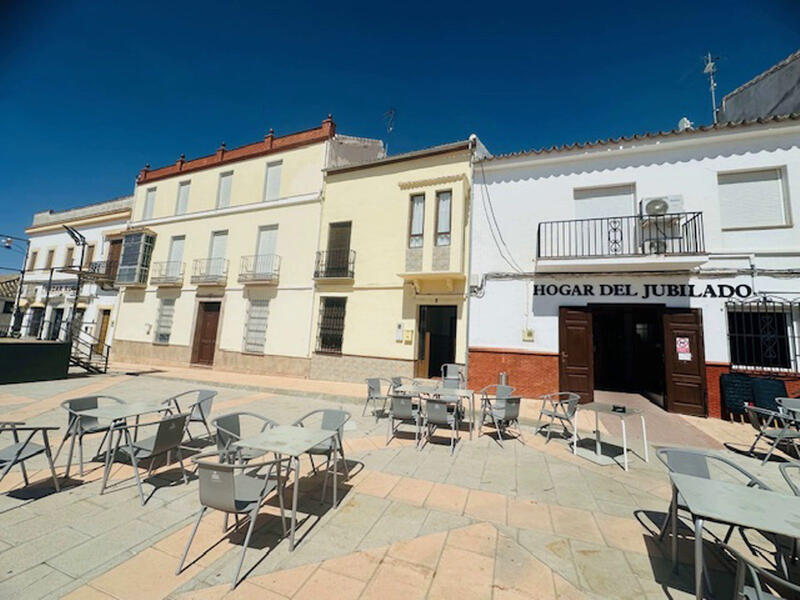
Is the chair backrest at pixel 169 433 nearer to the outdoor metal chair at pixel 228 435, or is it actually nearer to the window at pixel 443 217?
the outdoor metal chair at pixel 228 435

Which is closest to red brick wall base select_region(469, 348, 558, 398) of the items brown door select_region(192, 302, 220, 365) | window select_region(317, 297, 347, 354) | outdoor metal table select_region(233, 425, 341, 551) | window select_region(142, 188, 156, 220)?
window select_region(317, 297, 347, 354)

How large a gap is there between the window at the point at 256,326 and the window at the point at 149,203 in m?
8.21

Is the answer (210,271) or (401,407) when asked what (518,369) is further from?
(210,271)

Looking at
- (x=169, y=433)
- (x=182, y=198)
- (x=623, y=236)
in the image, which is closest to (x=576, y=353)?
(x=623, y=236)

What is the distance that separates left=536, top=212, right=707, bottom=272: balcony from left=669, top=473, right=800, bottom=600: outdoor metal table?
20.8 ft

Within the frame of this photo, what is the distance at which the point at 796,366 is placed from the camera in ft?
22.2

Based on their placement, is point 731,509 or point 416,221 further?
point 416,221

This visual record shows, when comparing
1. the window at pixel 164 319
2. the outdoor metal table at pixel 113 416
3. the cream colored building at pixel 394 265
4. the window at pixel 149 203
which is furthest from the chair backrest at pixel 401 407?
the window at pixel 149 203

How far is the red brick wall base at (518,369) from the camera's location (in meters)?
8.28

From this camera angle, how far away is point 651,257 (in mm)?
7445

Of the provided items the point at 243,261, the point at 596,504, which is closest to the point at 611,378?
the point at 596,504

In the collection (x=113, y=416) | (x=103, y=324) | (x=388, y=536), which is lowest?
(x=388, y=536)

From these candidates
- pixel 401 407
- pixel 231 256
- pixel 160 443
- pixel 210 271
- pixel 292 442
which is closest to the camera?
pixel 292 442

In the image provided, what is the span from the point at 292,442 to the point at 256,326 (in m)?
10.5
